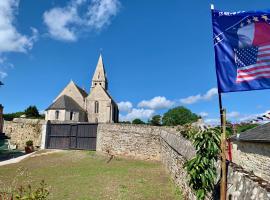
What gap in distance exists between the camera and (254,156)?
1487cm

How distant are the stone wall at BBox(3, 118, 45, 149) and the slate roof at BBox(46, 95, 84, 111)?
18.1 metres

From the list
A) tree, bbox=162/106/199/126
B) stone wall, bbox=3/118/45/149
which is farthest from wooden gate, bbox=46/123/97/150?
tree, bbox=162/106/199/126

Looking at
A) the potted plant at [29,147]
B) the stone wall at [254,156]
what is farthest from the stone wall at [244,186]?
the potted plant at [29,147]

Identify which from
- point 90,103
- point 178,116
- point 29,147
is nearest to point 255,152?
point 29,147

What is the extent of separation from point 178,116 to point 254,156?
222 feet

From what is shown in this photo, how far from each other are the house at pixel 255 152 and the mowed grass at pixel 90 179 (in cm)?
433

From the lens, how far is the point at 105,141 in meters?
25.2

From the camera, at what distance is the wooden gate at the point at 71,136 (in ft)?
86.4

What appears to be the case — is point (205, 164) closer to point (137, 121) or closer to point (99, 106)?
point (99, 106)

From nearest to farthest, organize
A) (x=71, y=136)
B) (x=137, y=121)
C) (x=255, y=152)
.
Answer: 1. (x=255, y=152)
2. (x=71, y=136)
3. (x=137, y=121)

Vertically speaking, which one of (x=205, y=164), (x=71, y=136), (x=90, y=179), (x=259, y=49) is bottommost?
(x=90, y=179)

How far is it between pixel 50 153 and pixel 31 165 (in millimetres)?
4829

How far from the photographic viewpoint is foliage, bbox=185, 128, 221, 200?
561cm

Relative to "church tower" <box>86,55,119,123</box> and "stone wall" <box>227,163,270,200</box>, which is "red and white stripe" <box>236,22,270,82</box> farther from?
"church tower" <box>86,55,119,123</box>
